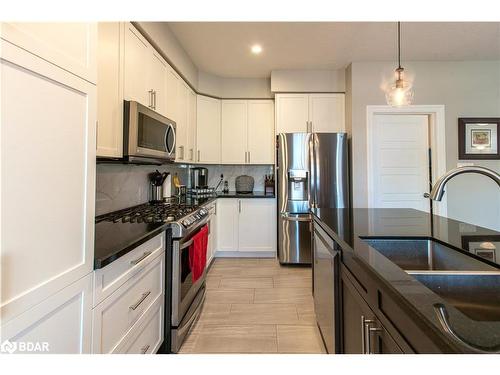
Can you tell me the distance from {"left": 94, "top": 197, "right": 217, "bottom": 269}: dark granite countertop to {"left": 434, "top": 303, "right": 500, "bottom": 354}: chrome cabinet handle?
1.10 metres

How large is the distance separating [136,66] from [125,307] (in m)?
1.71

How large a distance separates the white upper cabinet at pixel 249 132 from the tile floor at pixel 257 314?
1.70 metres

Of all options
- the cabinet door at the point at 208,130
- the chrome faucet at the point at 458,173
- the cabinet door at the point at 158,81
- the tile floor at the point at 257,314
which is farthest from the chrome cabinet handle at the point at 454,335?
the cabinet door at the point at 208,130

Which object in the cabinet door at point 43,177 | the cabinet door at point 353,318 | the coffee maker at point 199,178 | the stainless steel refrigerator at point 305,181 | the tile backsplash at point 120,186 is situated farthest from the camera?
the coffee maker at point 199,178

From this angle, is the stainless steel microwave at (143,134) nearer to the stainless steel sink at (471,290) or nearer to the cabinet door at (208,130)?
the cabinet door at (208,130)

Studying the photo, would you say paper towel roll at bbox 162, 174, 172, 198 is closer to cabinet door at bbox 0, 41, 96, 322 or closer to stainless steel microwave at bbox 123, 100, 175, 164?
stainless steel microwave at bbox 123, 100, 175, 164

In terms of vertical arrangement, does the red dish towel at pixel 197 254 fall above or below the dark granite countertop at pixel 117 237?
below

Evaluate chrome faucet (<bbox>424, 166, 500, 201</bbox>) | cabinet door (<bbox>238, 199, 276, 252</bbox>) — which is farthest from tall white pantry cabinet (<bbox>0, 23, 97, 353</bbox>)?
cabinet door (<bbox>238, 199, 276, 252</bbox>)

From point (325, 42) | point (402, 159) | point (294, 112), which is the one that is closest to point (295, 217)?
point (294, 112)

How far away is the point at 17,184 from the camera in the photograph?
0.70 meters

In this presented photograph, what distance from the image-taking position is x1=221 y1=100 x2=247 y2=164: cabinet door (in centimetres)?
420

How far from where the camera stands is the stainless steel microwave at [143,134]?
6.07 feet

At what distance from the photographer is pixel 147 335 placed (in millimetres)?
1519
